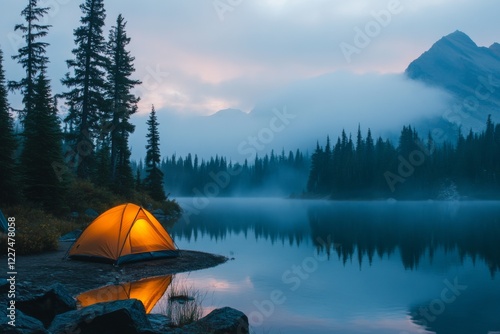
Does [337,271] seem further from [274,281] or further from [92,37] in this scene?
[92,37]

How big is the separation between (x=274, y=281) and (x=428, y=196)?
108407mm

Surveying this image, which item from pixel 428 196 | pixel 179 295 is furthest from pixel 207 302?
pixel 428 196

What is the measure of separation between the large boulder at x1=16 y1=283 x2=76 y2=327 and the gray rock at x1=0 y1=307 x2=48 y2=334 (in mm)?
1953

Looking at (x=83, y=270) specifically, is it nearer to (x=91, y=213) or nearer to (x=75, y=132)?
(x=91, y=213)

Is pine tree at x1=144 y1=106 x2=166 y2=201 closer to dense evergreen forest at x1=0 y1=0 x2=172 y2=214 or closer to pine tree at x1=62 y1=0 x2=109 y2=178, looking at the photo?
dense evergreen forest at x1=0 y1=0 x2=172 y2=214

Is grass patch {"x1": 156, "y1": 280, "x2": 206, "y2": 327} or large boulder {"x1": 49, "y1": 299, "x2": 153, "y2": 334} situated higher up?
large boulder {"x1": 49, "y1": 299, "x2": 153, "y2": 334}

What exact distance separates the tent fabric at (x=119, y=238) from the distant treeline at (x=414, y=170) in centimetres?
10896

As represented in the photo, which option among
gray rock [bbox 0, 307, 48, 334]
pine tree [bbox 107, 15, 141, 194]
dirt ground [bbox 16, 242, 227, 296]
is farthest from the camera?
pine tree [bbox 107, 15, 141, 194]

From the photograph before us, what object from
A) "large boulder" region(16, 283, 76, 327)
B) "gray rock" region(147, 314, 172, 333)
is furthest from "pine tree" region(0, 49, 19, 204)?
"gray rock" region(147, 314, 172, 333)

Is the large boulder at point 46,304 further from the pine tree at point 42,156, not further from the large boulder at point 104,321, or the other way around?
the pine tree at point 42,156

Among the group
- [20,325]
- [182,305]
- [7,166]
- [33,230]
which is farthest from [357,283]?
[7,166]

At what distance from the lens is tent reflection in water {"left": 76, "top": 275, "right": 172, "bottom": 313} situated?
491 inches

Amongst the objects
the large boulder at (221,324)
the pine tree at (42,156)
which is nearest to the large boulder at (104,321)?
the large boulder at (221,324)

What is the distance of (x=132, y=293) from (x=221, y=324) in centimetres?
520
